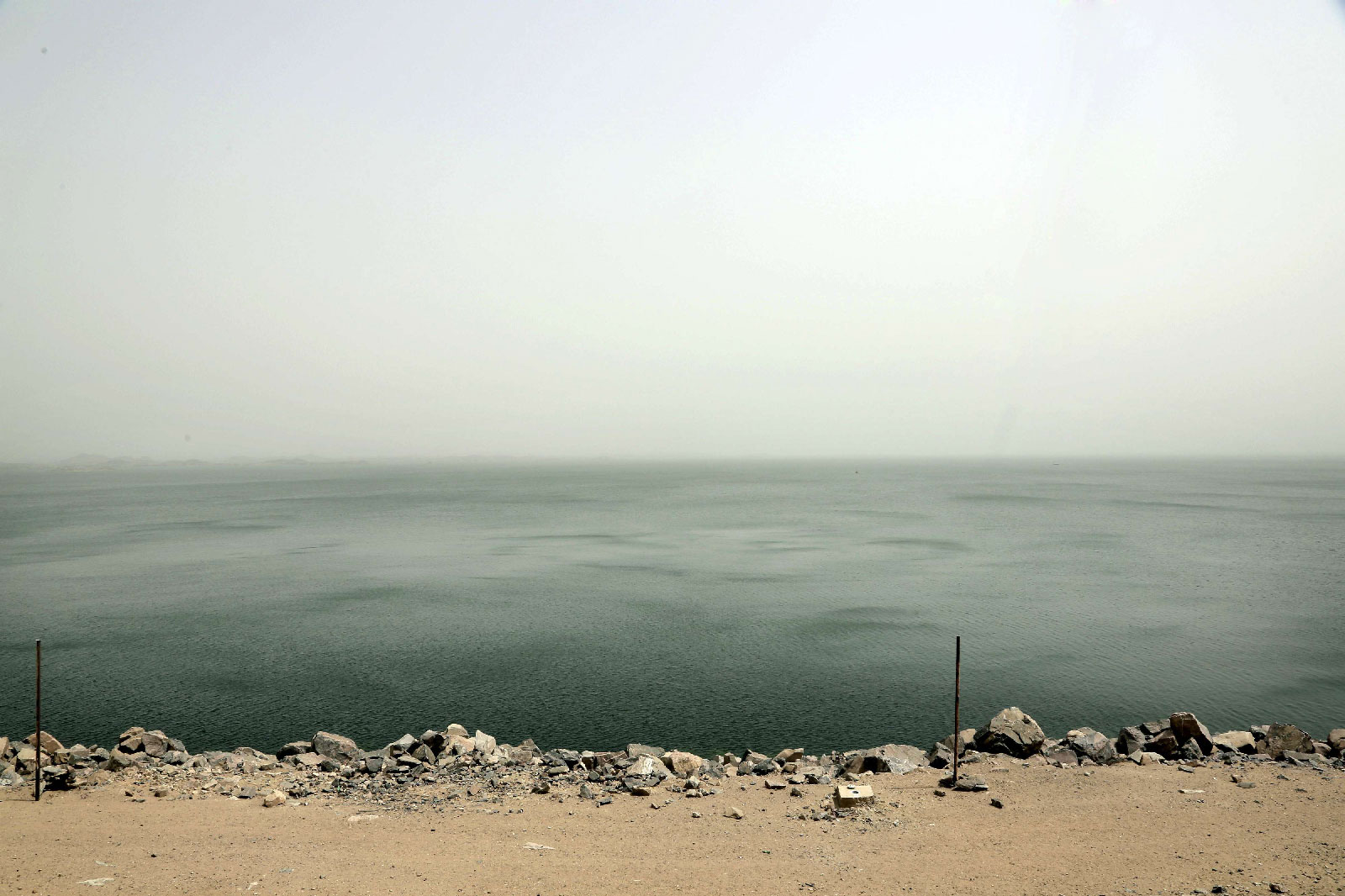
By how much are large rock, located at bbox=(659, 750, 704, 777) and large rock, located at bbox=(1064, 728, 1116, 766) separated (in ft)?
25.9

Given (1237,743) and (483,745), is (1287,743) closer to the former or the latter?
(1237,743)

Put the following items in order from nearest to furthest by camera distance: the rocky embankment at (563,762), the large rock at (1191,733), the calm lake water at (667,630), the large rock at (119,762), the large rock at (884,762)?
the rocky embankment at (563,762)
the large rock at (119,762)
the large rock at (884,762)
the large rock at (1191,733)
the calm lake water at (667,630)

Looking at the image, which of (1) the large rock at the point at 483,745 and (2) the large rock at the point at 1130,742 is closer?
(2) the large rock at the point at 1130,742

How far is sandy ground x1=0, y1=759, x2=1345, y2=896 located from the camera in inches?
436

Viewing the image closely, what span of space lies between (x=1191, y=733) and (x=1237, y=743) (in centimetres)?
99

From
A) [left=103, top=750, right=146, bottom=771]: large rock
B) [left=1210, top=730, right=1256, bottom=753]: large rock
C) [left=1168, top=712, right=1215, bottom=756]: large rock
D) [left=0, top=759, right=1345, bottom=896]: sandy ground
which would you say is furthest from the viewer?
[left=1210, top=730, right=1256, bottom=753]: large rock

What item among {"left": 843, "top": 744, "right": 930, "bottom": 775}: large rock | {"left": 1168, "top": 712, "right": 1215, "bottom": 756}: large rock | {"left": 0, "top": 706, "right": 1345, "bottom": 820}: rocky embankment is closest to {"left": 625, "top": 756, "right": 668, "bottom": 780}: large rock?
{"left": 0, "top": 706, "right": 1345, "bottom": 820}: rocky embankment

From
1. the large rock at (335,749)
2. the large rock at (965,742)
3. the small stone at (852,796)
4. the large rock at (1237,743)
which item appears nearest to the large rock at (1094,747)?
the large rock at (965,742)

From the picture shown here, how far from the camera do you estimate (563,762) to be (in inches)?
644

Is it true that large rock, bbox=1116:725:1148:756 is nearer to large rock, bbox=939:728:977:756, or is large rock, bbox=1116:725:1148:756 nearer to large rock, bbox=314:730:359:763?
large rock, bbox=939:728:977:756

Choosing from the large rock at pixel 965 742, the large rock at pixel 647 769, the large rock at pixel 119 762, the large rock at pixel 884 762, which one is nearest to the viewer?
the large rock at pixel 647 769

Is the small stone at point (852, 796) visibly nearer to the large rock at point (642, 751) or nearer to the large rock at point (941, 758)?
the large rock at point (941, 758)

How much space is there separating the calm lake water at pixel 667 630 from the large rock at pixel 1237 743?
5289 millimetres

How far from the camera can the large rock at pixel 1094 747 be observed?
15930 mm
